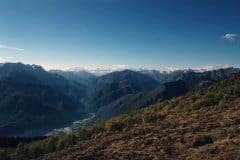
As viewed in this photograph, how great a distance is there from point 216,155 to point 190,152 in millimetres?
4064

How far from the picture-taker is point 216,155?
139ft

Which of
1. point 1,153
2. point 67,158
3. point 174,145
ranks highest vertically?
point 174,145

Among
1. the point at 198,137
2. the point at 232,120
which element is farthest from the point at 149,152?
the point at 232,120

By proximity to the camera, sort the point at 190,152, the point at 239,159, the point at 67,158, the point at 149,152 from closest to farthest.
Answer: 1. the point at 239,159
2. the point at 190,152
3. the point at 149,152
4. the point at 67,158

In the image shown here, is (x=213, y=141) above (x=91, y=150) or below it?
above

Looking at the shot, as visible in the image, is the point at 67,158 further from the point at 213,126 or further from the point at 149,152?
the point at 213,126

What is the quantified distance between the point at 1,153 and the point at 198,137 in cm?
9906

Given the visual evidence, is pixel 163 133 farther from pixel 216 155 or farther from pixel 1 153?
pixel 1 153

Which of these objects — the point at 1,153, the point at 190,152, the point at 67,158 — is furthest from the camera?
the point at 1,153

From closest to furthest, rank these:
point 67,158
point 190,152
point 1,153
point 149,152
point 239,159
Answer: point 239,159
point 190,152
point 149,152
point 67,158
point 1,153

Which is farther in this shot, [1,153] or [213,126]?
[1,153]

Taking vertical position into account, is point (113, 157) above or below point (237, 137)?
below

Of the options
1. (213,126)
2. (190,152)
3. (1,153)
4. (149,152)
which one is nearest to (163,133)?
(213,126)

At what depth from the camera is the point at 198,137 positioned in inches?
2024
